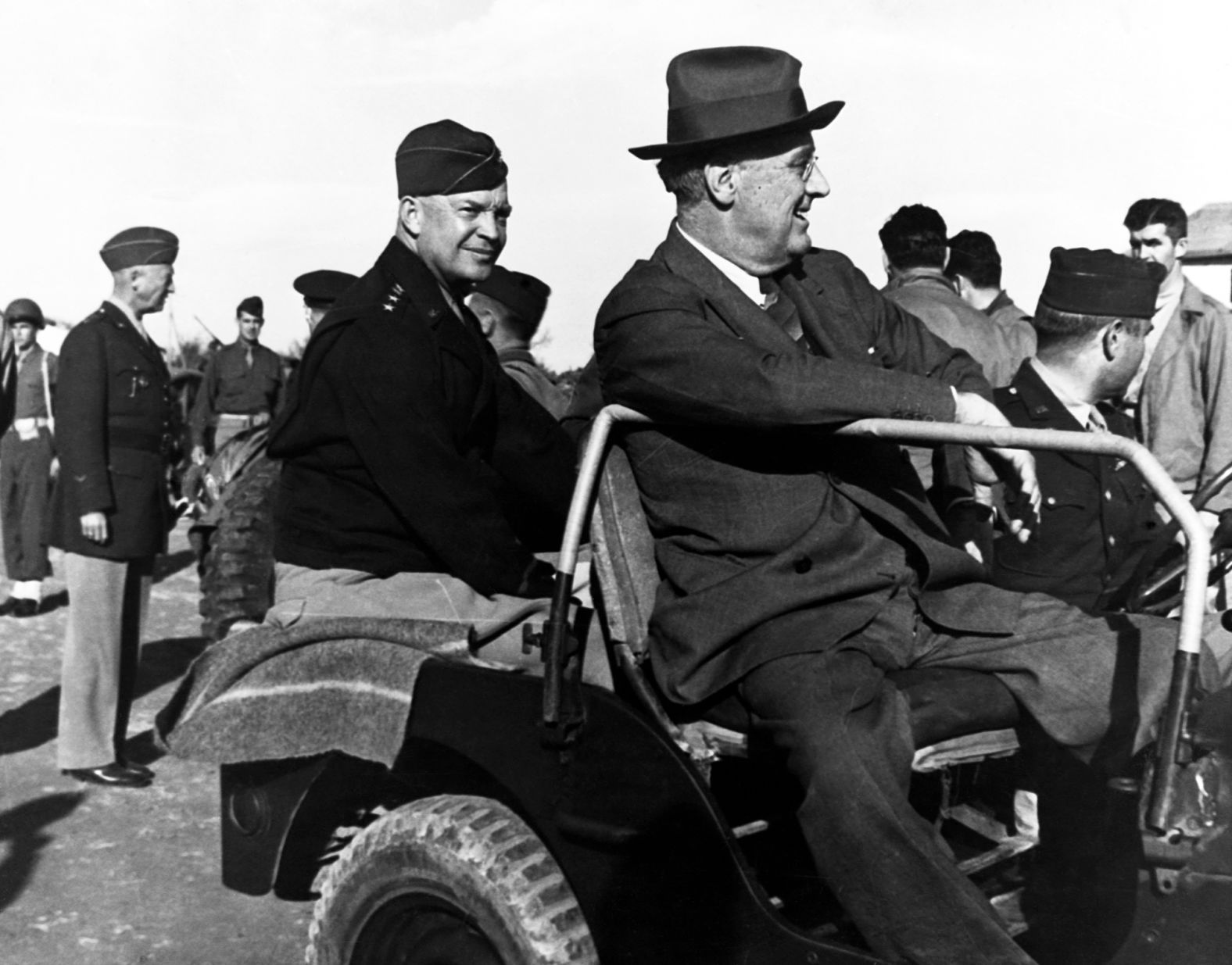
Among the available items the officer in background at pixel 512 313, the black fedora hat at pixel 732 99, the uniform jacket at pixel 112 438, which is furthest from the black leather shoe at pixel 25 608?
the black fedora hat at pixel 732 99

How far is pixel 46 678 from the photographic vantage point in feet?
27.1

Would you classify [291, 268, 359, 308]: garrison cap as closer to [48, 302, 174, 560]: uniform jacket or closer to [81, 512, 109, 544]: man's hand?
[48, 302, 174, 560]: uniform jacket

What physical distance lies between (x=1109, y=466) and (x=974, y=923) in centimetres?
156

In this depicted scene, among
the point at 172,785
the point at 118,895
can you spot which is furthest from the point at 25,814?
the point at 118,895

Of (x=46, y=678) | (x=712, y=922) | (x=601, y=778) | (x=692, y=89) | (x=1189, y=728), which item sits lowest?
(x=46, y=678)

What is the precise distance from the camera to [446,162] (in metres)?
4.23

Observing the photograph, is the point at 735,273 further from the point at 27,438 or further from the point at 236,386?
the point at 236,386

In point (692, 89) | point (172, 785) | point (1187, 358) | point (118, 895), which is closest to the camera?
point (692, 89)

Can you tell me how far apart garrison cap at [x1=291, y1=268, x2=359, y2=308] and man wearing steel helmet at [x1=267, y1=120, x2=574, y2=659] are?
3.37 m

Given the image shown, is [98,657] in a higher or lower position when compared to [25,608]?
higher

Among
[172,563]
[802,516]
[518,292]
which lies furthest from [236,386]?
[802,516]

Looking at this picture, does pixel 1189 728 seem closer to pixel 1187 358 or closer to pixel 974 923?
pixel 974 923

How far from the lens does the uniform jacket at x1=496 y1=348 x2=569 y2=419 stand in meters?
5.75

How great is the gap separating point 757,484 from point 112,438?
4422 mm
